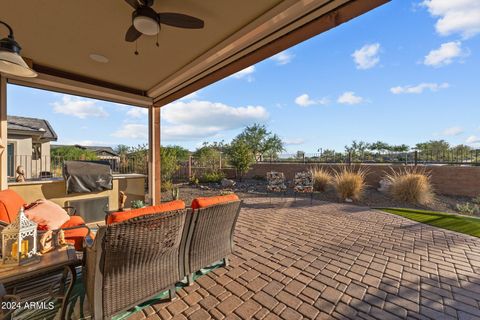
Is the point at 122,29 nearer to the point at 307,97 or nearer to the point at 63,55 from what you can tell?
the point at 63,55

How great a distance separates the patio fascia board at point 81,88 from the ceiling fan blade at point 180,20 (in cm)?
324

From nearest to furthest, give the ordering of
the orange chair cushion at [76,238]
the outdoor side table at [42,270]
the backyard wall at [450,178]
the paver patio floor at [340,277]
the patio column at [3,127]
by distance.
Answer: the outdoor side table at [42,270], the paver patio floor at [340,277], the orange chair cushion at [76,238], the patio column at [3,127], the backyard wall at [450,178]

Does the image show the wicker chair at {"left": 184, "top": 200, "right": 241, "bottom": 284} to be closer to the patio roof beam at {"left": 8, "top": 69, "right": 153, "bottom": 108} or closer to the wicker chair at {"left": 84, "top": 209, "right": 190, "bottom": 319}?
the wicker chair at {"left": 84, "top": 209, "right": 190, "bottom": 319}

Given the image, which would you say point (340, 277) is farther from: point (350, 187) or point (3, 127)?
point (3, 127)

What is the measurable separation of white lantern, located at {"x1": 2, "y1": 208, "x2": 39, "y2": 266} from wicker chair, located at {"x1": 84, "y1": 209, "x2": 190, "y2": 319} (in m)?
0.39

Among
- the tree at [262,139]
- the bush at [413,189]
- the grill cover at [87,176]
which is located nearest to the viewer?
the grill cover at [87,176]

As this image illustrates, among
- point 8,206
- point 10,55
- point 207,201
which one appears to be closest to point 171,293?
point 207,201

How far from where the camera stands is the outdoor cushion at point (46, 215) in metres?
2.52

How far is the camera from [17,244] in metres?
1.45

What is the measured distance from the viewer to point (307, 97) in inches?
499

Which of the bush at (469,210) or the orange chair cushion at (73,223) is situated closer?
the orange chair cushion at (73,223)

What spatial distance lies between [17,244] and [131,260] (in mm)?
782

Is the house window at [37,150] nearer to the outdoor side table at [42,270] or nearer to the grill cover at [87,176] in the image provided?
the grill cover at [87,176]

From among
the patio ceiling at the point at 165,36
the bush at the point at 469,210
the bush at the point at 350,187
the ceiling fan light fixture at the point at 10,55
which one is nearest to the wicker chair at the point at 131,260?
the ceiling fan light fixture at the point at 10,55
